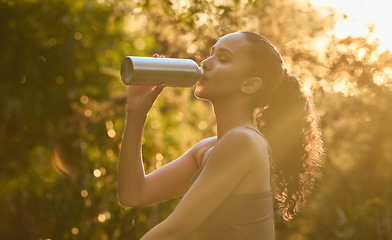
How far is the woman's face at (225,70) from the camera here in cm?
213

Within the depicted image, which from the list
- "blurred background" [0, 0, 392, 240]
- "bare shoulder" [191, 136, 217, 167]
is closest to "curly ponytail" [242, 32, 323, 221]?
"bare shoulder" [191, 136, 217, 167]

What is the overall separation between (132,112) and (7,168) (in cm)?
674

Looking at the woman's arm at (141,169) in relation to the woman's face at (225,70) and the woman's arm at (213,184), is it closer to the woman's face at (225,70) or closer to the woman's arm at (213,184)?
the woman's face at (225,70)

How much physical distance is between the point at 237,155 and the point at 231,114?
9.7 inches

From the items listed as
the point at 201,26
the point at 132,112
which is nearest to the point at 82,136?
the point at 201,26

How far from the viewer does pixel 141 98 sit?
7.36 feet

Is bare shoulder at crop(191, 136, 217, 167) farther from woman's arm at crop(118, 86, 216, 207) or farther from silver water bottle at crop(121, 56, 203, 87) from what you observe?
silver water bottle at crop(121, 56, 203, 87)

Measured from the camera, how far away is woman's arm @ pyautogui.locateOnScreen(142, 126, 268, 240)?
1.88 meters

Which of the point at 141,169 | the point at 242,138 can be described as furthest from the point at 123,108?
the point at 242,138

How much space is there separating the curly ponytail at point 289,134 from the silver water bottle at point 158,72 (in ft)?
1.16

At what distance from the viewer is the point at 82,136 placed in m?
7.50

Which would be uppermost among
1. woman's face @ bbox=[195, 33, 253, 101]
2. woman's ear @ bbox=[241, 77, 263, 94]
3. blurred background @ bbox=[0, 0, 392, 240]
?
woman's face @ bbox=[195, 33, 253, 101]

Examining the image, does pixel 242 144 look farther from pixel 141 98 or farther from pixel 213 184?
pixel 141 98

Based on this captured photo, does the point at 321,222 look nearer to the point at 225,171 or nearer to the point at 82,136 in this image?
the point at 82,136
